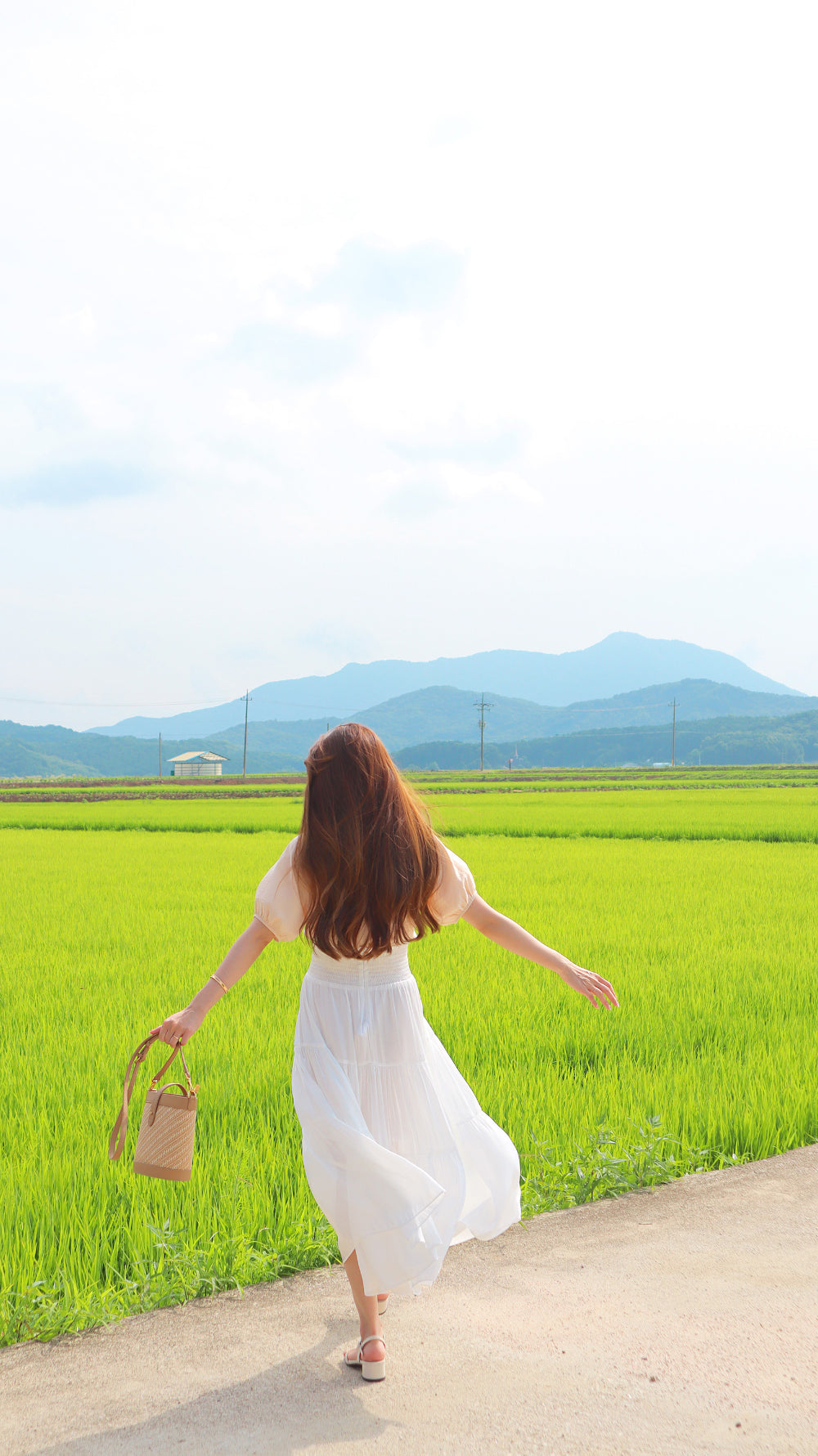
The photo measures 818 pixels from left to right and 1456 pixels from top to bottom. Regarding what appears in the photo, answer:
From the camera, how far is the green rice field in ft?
10.4

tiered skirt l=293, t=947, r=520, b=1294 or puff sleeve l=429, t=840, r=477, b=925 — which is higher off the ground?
puff sleeve l=429, t=840, r=477, b=925

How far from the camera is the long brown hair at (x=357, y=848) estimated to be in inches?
101

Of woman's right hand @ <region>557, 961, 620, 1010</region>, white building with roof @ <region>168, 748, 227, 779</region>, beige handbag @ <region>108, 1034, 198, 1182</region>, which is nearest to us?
beige handbag @ <region>108, 1034, 198, 1182</region>

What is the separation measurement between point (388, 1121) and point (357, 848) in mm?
744

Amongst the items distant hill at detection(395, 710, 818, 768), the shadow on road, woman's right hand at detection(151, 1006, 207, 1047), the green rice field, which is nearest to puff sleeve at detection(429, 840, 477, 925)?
the green rice field

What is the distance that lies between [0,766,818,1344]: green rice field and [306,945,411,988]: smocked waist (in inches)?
19.5

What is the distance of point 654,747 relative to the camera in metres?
174

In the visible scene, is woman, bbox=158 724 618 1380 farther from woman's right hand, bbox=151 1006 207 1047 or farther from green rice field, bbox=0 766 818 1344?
green rice field, bbox=0 766 818 1344

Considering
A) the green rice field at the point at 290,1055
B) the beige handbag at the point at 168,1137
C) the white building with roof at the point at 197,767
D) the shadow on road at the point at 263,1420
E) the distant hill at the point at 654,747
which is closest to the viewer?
the shadow on road at the point at 263,1420

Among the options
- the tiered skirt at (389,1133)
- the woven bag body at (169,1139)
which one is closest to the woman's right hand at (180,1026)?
the woven bag body at (169,1139)

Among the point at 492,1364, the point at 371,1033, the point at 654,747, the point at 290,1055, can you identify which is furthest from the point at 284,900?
the point at 654,747

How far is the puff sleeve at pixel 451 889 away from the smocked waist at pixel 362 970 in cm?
16

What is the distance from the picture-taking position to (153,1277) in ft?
9.70

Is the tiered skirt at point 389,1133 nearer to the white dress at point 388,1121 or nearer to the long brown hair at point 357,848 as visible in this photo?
the white dress at point 388,1121
